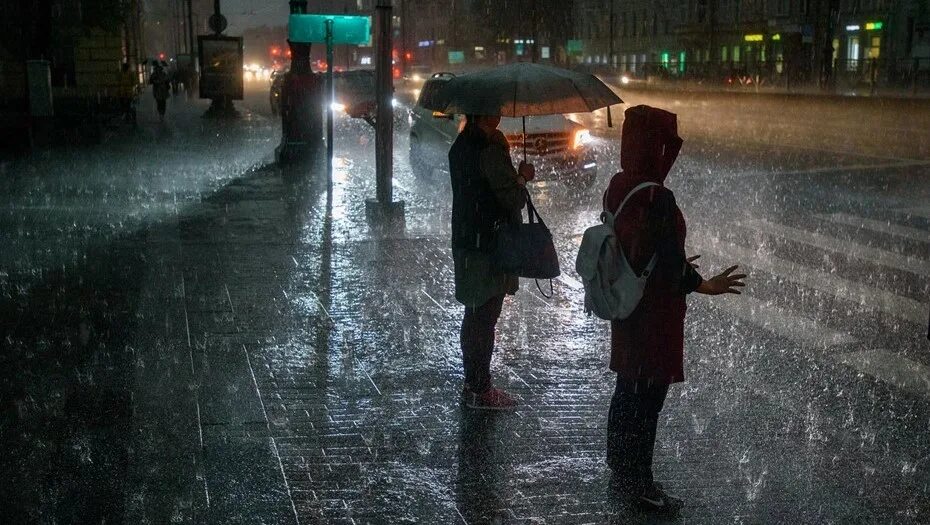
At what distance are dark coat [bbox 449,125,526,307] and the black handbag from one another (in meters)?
0.14

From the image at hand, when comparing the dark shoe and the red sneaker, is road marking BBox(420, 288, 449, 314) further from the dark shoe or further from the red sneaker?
the dark shoe

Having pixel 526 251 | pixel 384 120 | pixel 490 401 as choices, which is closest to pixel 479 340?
pixel 490 401

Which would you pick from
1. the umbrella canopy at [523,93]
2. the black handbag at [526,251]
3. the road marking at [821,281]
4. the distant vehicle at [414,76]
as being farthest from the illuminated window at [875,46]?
the black handbag at [526,251]

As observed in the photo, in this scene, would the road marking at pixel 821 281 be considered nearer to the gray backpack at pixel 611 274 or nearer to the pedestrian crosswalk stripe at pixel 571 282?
the pedestrian crosswalk stripe at pixel 571 282

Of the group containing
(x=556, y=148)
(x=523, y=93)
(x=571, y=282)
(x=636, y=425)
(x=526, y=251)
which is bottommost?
(x=571, y=282)

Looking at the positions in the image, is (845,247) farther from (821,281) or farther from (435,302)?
(435,302)

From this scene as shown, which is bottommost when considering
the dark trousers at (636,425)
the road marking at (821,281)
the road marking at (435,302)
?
the road marking at (435,302)

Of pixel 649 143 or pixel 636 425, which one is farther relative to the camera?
pixel 636 425

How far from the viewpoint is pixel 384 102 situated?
45.3 feet

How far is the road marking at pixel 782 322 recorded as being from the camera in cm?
779

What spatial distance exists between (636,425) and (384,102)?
947 centimetres

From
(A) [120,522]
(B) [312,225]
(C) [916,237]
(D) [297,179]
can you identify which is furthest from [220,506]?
(D) [297,179]

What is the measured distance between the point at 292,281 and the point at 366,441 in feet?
13.8

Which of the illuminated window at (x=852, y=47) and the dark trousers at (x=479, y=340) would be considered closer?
the dark trousers at (x=479, y=340)
